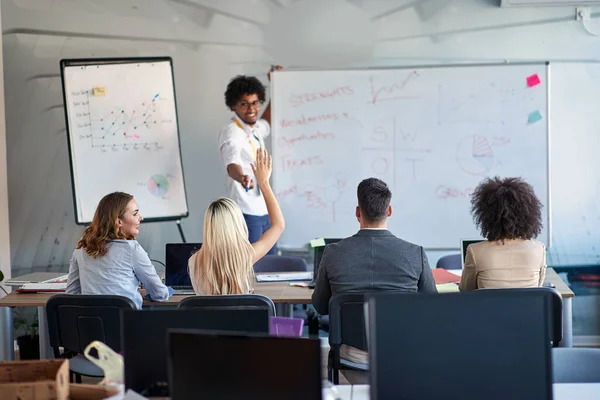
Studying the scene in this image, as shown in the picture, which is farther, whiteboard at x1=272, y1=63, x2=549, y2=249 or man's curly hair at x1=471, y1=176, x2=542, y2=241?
whiteboard at x1=272, y1=63, x2=549, y2=249

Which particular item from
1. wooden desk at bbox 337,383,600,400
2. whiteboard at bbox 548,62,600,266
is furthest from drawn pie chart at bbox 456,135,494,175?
wooden desk at bbox 337,383,600,400

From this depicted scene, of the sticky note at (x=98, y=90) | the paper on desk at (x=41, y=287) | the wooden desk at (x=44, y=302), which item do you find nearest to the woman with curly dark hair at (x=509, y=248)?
the wooden desk at (x=44, y=302)

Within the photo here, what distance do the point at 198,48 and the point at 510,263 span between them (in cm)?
302

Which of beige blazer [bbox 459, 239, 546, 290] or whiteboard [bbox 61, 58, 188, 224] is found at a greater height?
whiteboard [bbox 61, 58, 188, 224]

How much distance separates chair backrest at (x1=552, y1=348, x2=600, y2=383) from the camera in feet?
8.02

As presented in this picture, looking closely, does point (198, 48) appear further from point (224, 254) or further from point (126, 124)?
point (224, 254)

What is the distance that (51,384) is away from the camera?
1961mm

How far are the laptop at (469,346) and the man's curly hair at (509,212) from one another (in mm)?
1816

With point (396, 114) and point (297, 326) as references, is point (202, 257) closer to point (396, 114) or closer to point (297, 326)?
point (297, 326)

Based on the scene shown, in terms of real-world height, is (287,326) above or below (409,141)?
below

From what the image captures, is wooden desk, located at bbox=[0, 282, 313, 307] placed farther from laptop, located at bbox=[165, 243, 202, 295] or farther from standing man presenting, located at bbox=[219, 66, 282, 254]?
standing man presenting, located at bbox=[219, 66, 282, 254]

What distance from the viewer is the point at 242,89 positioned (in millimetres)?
5199

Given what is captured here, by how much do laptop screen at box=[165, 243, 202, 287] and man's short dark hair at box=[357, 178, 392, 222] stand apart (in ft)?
3.18

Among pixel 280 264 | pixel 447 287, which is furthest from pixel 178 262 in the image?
pixel 447 287
